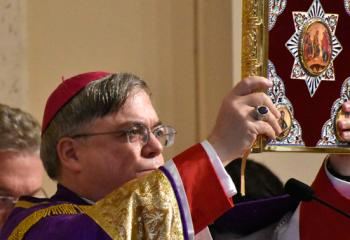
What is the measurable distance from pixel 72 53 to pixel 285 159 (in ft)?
4.13

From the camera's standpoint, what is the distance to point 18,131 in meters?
3.87

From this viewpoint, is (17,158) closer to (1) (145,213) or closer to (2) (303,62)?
(1) (145,213)

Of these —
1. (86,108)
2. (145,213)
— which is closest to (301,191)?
(145,213)

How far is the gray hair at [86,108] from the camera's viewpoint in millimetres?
2898

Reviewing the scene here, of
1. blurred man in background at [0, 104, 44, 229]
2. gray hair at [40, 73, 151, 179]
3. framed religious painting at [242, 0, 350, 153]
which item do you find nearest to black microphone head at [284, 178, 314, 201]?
framed religious painting at [242, 0, 350, 153]

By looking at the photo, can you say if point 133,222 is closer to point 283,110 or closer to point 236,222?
point 283,110

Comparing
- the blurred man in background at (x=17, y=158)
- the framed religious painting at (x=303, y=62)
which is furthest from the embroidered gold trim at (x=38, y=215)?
the blurred man in background at (x=17, y=158)

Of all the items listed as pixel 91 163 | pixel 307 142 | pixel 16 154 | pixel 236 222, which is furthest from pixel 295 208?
pixel 16 154

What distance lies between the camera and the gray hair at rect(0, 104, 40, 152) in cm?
382

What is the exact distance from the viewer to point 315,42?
108 inches

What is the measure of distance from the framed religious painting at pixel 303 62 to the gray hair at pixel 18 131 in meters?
1.48

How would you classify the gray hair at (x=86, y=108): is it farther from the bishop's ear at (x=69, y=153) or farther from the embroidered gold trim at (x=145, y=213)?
the embroidered gold trim at (x=145, y=213)

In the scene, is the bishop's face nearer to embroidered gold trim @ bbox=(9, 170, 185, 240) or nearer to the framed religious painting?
embroidered gold trim @ bbox=(9, 170, 185, 240)

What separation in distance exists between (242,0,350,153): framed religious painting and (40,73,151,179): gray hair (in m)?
0.51
